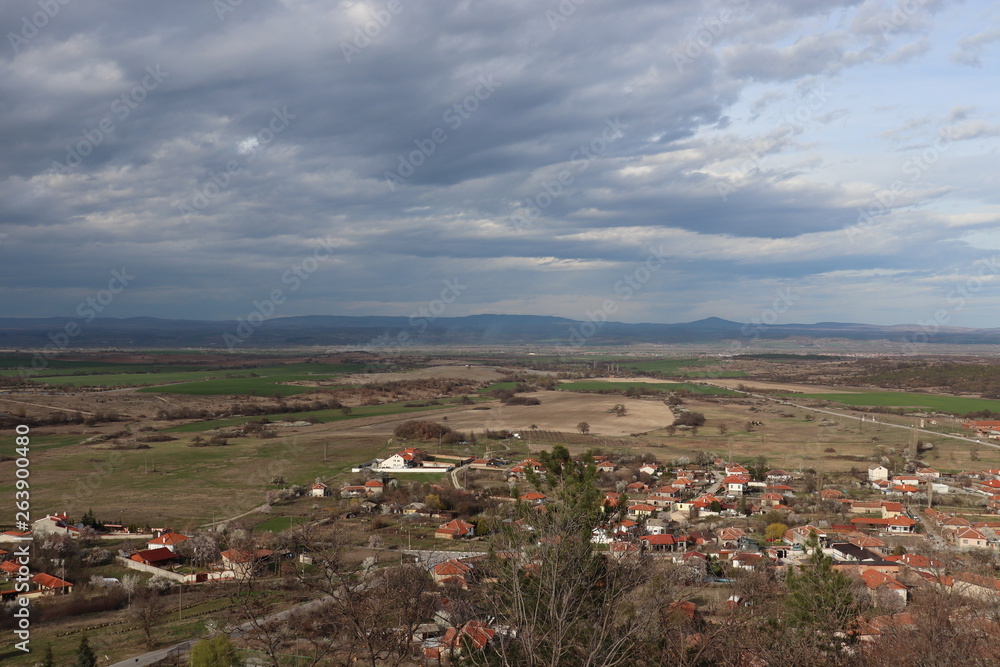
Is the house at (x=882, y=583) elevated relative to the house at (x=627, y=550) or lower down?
lower down

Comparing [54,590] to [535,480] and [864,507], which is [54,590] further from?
[864,507]

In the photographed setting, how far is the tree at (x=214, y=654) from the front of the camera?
50.8ft

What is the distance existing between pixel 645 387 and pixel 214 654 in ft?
300

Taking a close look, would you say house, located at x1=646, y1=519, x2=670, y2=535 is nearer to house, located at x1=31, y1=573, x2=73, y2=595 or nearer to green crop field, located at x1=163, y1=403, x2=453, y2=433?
house, located at x1=31, y1=573, x2=73, y2=595

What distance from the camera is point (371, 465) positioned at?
46.6m

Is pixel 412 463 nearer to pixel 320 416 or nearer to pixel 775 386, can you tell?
pixel 320 416

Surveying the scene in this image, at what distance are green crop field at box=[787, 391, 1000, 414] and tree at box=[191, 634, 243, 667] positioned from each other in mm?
84557

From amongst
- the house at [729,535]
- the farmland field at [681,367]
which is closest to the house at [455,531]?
the house at [729,535]

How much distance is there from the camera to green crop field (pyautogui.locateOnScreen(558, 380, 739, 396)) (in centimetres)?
9925

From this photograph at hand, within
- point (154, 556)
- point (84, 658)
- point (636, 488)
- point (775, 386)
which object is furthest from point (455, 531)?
point (775, 386)

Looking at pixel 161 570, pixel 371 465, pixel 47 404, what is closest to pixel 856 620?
pixel 161 570

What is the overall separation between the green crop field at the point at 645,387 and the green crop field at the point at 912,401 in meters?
11.3

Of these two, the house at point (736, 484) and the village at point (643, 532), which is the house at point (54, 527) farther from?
the house at point (736, 484)

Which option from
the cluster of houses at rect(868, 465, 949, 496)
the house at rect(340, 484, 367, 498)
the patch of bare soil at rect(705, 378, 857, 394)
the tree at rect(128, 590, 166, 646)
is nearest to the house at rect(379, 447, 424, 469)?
the house at rect(340, 484, 367, 498)
